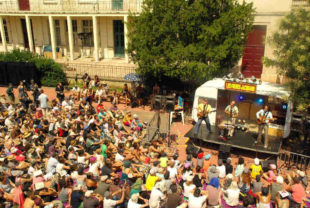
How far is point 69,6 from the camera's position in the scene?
944 inches

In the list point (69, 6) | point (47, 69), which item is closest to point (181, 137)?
point (47, 69)

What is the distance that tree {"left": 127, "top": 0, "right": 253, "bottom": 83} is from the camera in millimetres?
14148

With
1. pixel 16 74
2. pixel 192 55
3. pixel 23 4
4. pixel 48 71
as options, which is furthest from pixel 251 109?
pixel 23 4

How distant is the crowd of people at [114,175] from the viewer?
24.6 ft

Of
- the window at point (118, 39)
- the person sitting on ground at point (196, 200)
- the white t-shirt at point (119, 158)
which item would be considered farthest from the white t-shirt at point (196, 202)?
the window at point (118, 39)

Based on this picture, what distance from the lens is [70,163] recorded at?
945cm

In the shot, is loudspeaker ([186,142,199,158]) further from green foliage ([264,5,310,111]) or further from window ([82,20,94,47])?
window ([82,20,94,47])

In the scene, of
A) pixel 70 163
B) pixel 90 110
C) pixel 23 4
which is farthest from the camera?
pixel 23 4

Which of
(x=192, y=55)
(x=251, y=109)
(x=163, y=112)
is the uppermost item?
(x=192, y=55)

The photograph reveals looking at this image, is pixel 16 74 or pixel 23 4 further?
pixel 23 4

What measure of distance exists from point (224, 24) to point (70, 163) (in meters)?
9.40

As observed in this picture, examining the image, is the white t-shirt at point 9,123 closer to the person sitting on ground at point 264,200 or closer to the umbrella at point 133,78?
the umbrella at point 133,78

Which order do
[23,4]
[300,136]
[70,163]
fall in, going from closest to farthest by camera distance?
[70,163]
[300,136]
[23,4]

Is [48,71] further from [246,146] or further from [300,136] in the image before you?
[300,136]
